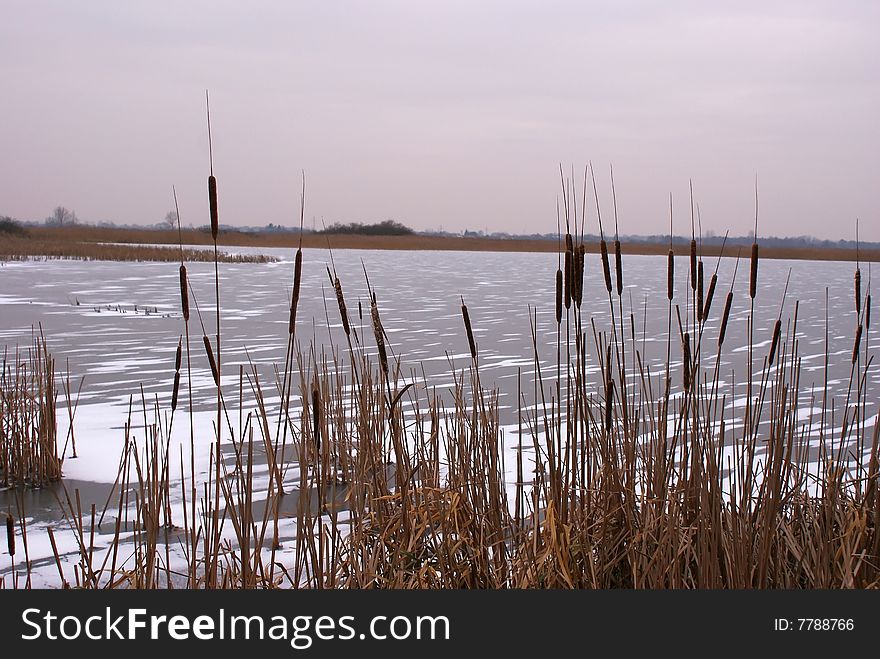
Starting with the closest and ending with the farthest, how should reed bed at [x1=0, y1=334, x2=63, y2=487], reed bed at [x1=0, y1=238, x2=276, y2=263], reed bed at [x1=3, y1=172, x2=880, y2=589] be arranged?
reed bed at [x1=3, y1=172, x2=880, y2=589] < reed bed at [x1=0, y1=334, x2=63, y2=487] < reed bed at [x1=0, y1=238, x2=276, y2=263]

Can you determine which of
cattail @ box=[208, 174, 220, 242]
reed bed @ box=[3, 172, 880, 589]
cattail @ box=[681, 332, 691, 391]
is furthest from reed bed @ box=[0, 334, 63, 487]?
cattail @ box=[681, 332, 691, 391]

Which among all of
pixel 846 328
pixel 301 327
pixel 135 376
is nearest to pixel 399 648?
pixel 135 376

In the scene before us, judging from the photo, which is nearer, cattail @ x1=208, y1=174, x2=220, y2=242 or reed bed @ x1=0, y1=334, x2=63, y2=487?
cattail @ x1=208, y1=174, x2=220, y2=242

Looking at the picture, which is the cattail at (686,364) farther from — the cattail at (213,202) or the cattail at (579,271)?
the cattail at (213,202)

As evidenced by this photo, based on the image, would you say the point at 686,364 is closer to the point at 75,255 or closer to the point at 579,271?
the point at 579,271

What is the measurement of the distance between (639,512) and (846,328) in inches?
476

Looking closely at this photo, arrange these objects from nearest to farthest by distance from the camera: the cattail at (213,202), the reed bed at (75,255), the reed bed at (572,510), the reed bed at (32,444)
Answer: the cattail at (213,202) < the reed bed at (572,510) < the reed bed at (32,444) < the reed bed at (75,255)

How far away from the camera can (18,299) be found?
16.2 metres

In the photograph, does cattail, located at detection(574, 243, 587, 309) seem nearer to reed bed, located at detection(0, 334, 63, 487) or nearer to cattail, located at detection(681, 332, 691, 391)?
cattail, located at detection(681, 332, 691, 391)

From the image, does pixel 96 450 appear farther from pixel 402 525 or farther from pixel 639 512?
pixel 639 512

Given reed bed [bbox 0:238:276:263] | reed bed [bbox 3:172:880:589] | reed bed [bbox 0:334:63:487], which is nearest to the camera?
reed bed [bbox 3:172:880:589]

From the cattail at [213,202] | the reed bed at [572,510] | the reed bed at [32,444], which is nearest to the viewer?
the cattail at [213,202]

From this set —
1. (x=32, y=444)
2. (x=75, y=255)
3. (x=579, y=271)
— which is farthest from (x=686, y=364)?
(x=75, y=255)

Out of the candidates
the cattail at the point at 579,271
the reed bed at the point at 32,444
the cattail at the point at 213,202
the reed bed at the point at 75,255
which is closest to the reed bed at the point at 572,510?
the cattail at the point at 579,271
